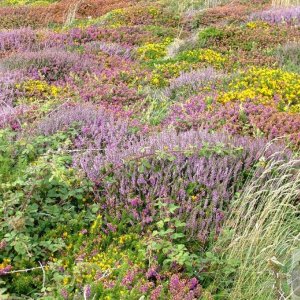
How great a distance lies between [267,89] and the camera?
6.84 m

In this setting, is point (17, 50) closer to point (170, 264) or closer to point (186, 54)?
point (186, 54)

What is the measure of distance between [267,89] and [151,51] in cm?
387

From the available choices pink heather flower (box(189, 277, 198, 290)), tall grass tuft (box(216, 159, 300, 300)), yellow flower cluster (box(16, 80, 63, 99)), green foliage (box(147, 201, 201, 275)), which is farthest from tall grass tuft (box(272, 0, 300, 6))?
pink heather flower (box(189, 277, 198, 290))

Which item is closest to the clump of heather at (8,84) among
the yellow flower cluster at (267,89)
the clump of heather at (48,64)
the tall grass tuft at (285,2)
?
the clump of heather at (48,64)

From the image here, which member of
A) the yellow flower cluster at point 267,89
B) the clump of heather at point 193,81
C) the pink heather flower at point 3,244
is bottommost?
the clump of heather at point 193,81

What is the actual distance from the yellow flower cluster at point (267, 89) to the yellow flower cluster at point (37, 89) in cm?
232

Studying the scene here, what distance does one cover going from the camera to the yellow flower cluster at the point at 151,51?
9913 mm

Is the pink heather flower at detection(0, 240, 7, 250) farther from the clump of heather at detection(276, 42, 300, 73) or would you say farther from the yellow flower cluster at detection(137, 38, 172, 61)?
the yellow flower cluster at detection(137, 38, 172, 61)

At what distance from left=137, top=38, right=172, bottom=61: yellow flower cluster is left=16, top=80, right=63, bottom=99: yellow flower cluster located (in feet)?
9.87

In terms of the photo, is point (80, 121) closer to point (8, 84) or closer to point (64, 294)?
point (8, 84)

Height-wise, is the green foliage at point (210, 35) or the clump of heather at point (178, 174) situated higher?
the clump of heather at point (178, 174)

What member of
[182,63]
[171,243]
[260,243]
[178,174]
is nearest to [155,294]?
[171,243]

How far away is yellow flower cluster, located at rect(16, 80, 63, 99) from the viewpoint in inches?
271

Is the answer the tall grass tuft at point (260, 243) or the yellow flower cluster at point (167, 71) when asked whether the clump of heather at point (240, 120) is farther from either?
the yellow flower cluster at point (167, 71)
